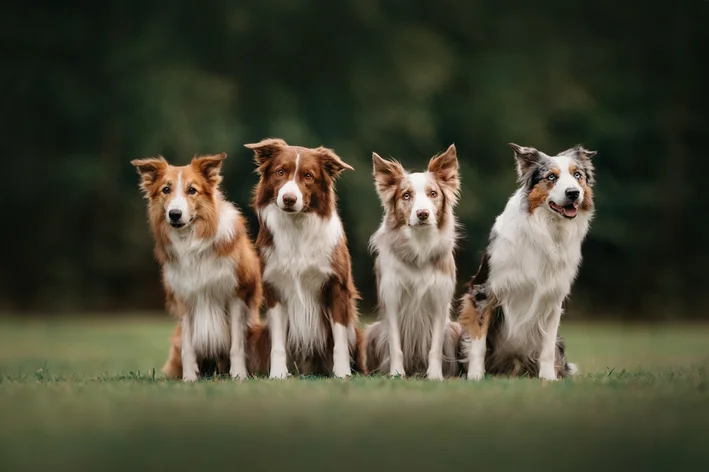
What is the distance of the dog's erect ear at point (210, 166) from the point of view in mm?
Result: 7102

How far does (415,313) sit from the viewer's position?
7062mm

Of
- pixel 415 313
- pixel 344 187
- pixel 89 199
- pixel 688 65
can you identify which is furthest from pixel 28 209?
pixel 688 65

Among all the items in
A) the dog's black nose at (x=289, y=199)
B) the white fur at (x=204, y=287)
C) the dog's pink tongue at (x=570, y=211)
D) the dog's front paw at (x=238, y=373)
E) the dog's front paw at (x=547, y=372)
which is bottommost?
the dog's front paw at (x=238, y=373)

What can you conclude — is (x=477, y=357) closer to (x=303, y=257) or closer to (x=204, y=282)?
(x=303, y=257)

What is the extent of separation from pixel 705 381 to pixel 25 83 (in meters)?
15.4

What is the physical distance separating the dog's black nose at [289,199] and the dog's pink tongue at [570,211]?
7.08 feet

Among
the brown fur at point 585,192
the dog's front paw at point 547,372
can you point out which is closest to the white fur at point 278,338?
the dog's front paw at point 547,372

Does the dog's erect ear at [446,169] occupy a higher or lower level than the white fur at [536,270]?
higher

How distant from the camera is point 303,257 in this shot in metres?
6.95

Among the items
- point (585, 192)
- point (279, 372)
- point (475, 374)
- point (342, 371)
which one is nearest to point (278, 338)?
point (279, 372)

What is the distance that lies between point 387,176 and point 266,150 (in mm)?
1050

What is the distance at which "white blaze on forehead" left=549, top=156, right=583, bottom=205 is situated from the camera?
6.57 meters

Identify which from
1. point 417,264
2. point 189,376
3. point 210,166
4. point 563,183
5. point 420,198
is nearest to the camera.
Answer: point 563,183

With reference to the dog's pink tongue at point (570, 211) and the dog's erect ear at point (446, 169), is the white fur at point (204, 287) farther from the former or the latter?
the dog's pink tongue at point (570, 211)
